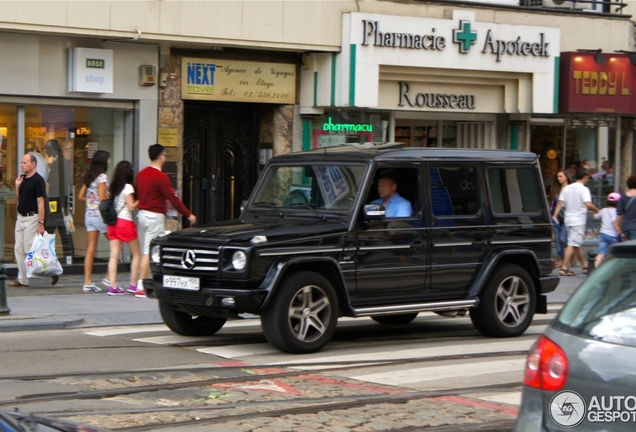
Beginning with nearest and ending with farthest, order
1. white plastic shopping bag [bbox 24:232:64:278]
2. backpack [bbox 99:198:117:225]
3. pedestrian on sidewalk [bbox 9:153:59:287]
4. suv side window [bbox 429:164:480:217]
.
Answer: suv side window [bbox 429:164:480:217]
white plastic shopping bag [bbox 24:232:64:278]
backpack [bbox 99:198:117:225]
pedestrian on sidewalk [bbox 9:153:59:287]

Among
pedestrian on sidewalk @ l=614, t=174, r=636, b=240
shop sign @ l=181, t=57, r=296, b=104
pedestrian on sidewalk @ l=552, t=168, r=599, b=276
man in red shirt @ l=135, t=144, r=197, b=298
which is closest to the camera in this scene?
man in red shirt @ l=135, t=144, r=197, b=298

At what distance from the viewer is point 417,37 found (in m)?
19.0

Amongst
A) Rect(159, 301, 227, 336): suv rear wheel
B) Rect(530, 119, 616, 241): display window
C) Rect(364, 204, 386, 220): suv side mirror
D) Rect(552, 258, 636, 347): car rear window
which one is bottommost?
Rect(159, 301, 227, 336): suv rear wheel

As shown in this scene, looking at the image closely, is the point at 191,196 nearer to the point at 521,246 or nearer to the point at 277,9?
the point at 277,9

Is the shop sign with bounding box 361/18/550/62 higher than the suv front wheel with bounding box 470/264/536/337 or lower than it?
higher

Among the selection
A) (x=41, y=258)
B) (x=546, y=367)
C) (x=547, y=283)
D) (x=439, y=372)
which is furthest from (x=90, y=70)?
(x=546, y=367)

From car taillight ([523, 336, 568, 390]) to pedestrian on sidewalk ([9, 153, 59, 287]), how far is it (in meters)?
10.9

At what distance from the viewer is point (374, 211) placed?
10203 mm

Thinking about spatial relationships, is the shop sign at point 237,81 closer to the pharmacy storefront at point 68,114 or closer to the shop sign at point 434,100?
the pharmacy storefront at point 68,114

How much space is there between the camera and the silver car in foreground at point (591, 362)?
425cm

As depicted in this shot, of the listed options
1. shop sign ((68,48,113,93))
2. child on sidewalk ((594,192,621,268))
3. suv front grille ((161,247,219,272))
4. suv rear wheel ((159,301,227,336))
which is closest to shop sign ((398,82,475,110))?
child on sidewalk ((594,192,621,268))

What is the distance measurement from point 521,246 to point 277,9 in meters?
7.78

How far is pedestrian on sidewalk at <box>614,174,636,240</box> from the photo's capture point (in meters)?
15.4

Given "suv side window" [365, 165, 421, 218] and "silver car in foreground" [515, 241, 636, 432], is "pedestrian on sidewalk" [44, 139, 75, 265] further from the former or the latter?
"silver car in foreground" [515, 241, 636, 432]
